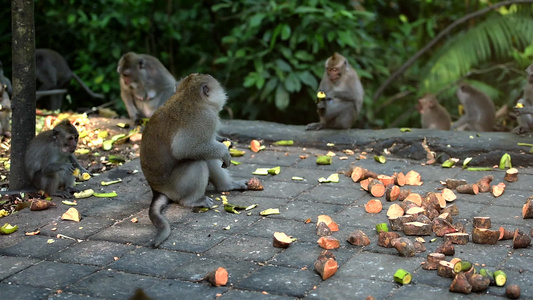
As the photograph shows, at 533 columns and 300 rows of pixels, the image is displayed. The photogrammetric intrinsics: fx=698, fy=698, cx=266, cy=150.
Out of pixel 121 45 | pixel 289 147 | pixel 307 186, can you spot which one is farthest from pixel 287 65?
pixel 307 186

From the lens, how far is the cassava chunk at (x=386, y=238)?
14.6 ft

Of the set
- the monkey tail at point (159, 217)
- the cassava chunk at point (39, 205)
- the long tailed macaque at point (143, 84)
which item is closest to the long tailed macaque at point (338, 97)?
the long tailed macaque at point (143, 84)

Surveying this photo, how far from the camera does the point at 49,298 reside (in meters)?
3.81

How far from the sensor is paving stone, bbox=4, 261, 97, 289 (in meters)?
4.02

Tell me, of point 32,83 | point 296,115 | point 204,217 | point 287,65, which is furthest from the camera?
point 296,115

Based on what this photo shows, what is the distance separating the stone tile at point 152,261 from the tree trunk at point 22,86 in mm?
1929

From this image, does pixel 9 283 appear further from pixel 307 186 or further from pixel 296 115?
pixel 296 115

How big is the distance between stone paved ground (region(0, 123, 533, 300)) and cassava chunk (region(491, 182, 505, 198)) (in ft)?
0.15

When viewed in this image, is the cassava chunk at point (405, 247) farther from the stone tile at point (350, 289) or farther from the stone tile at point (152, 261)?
the stone tile at point (152, 261)

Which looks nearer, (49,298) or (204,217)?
(49,298)

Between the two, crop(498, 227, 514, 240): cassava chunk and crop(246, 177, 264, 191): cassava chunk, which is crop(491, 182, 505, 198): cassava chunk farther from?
crop(246, 177, 264, 191): cassava chunk

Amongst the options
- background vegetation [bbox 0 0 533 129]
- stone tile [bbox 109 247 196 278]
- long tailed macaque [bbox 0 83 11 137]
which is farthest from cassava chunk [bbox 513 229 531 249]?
long tailed macaque [bbox 0 83 11 137]

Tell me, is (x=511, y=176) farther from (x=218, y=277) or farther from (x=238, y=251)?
(x=218, y=277)

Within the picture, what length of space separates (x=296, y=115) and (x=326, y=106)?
7.40ft
